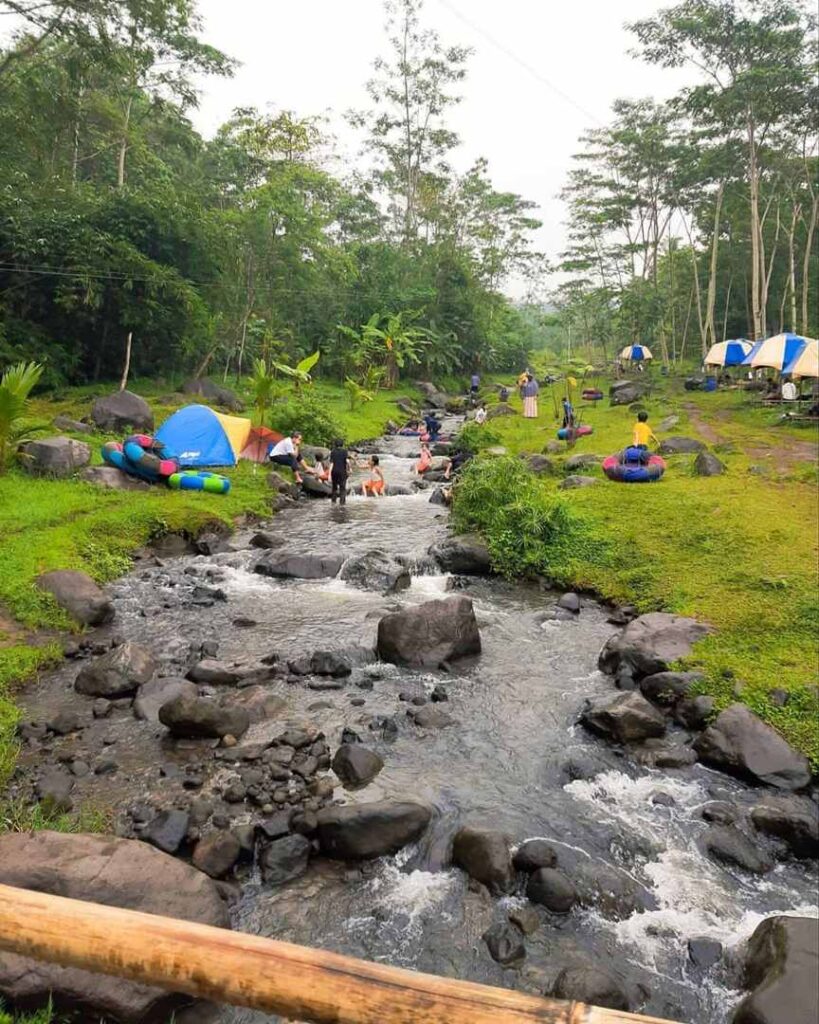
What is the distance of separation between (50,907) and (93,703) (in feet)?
20.8

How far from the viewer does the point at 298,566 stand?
531 inches

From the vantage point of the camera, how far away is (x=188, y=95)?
3012cm

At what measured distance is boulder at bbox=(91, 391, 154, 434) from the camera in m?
20.5

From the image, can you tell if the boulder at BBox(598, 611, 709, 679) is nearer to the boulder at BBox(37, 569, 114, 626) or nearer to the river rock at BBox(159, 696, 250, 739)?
the river rock at BBox(159, 696, 250, 739)

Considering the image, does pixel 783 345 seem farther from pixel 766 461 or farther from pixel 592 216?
pixel 592 216

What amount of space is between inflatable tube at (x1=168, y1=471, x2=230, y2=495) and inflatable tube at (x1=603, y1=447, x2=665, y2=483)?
35.3 feet

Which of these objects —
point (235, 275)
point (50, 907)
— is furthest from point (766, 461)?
point (235, 275)

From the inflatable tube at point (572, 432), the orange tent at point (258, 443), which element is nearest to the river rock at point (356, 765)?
the orange tent at point (258, 443)

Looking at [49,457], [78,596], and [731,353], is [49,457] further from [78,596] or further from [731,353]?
[731,353]

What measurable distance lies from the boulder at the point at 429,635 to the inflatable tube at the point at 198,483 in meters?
9.13

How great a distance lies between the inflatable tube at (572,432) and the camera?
81.6ft

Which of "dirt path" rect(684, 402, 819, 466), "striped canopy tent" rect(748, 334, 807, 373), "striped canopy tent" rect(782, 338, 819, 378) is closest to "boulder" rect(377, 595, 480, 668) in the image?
"dirt path" rect(684, 402, 819, 466)

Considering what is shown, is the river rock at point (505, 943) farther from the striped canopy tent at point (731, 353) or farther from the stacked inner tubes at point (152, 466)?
the striped canopy tent at point (731, 353)

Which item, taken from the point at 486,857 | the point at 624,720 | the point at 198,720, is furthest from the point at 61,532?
the point at 624,720
